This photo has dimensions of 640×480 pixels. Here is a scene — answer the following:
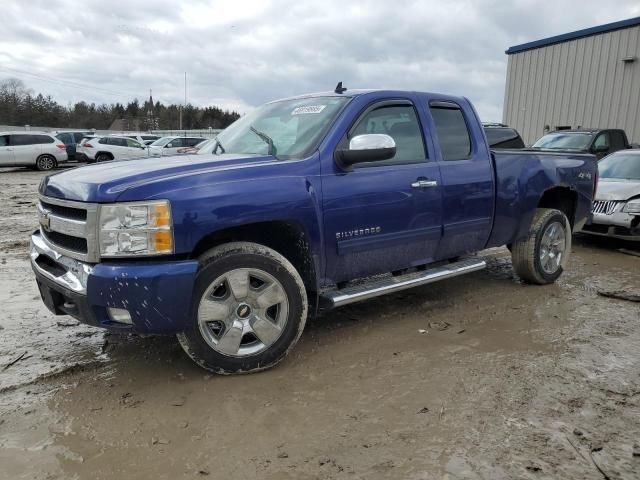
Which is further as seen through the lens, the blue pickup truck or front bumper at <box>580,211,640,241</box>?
front bumper at <box>580,211,640,241</box>

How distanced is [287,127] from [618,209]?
217 inches

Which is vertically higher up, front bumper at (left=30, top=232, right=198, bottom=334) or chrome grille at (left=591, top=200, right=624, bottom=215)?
chrome grille at (left=591, top=200, right=624, bottom=215)

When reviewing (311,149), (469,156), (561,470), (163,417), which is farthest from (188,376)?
(469,156)

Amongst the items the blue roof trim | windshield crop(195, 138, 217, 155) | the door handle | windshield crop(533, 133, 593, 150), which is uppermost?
the blue roof trim

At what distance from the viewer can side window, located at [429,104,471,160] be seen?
4.36m

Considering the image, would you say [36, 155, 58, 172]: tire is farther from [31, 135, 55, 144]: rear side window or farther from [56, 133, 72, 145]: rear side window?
[56, 133, 72, 145]: rear side window

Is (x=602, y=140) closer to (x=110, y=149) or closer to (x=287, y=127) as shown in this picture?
(x=287, y=127)

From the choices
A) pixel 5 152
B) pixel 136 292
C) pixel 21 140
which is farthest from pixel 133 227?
pixel 21 140

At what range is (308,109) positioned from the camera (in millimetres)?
4023

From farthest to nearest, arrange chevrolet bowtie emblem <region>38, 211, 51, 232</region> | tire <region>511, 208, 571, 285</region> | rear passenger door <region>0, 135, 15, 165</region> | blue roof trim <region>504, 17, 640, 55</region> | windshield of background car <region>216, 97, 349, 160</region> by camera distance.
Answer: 1. rear passenger door <region>0, 135, 15, 165</region>
2. blue roof trim <region>504, 17, 640, 55</region>
3. tire <region>511, 208, 571, 285</region>
4. windshield of background car <region>216, 97, 349, 160</region>
5. chevrolet bowtie emblem <region>38, 211, 51, 232</region>

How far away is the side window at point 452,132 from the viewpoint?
436 centimetres

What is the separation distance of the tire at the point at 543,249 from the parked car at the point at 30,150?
21.2 meters

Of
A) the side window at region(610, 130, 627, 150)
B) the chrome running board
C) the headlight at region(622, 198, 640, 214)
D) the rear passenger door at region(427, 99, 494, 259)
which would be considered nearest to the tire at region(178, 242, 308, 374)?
the chrome running board

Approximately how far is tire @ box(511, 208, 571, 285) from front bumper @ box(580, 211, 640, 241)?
1.69 m
